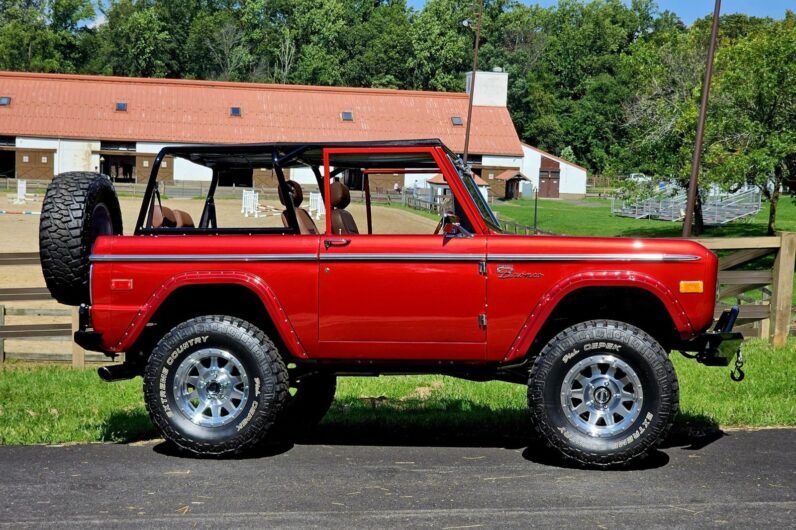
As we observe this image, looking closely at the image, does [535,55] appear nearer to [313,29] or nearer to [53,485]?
[313,29]

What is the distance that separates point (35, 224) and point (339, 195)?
35252mm

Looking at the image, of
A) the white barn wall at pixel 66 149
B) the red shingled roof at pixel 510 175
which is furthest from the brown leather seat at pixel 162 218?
the red shingled roof at pixel 510 175

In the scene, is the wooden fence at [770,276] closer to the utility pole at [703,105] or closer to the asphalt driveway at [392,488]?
the asphalt driveway at [392,488]

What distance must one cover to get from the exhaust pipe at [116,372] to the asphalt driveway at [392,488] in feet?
1.56

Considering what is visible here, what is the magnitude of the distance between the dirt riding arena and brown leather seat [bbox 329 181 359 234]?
5.4 inches

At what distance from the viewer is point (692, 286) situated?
6801mm

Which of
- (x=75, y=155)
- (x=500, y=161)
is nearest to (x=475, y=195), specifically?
(x=75, y=155)

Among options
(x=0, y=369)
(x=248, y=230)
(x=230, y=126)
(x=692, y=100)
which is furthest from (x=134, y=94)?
(x=248, y=230)

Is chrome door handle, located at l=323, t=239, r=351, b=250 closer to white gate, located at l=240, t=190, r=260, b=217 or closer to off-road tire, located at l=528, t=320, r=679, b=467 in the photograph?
white gate, located at l=240, t=190, r=260, b=217

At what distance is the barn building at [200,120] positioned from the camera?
6925cm

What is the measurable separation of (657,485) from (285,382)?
2.46 m

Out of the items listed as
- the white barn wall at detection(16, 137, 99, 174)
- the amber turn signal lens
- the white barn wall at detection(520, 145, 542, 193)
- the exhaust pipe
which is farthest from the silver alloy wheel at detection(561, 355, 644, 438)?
the white barn wall at detection(520, 145, 542, 193)

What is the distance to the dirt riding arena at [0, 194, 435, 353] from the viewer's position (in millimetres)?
8047

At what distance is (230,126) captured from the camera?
71.4 m
